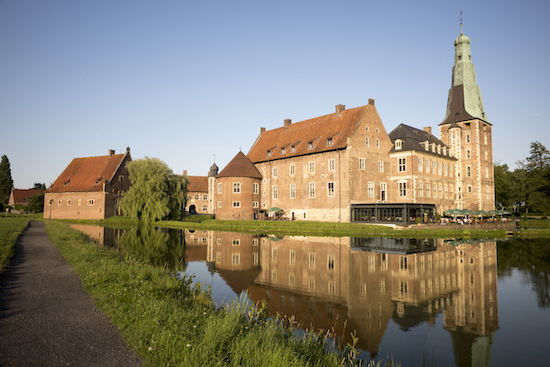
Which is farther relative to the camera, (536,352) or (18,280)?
(18,280)

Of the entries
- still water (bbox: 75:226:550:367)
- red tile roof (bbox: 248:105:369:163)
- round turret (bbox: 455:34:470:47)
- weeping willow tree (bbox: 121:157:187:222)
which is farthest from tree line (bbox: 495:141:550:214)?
weeping willow tree (bbox: 121:157:187:222)

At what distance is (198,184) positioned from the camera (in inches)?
3674

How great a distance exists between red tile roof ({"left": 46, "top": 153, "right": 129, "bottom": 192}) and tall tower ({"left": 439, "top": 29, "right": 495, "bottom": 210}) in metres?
51.6

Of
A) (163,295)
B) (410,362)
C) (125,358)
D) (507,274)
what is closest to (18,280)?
(163,295)

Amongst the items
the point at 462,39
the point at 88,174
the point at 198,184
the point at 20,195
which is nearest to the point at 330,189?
the point at 462,39

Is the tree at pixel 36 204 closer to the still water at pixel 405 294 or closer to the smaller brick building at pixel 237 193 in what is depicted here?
the smaller brick building at pixel 237 193

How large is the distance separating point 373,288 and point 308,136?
126 feet

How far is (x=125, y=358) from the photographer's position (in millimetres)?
5160

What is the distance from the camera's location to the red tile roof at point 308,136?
144ft

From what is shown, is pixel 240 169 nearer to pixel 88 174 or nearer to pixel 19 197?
pixel 88 174

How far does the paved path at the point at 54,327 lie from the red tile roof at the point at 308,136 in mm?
35892

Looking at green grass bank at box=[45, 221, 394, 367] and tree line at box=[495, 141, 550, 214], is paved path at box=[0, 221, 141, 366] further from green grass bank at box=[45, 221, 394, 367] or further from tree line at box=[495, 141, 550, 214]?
tree line at box=[495, 141, 550, 214]

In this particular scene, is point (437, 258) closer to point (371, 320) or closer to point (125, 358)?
point (371, 320)

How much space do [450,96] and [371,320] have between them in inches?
2198
